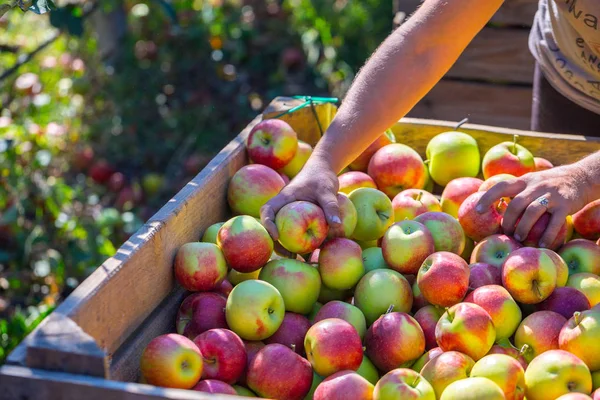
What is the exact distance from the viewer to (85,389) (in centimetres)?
118

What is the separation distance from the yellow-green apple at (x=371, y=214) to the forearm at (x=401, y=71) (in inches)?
4.0

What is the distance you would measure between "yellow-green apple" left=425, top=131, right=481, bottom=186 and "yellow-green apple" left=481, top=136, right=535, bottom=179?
47mm

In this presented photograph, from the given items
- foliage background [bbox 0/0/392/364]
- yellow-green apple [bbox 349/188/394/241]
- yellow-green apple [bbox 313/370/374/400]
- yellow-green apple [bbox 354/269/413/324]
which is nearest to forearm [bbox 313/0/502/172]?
yellow-green apple [bbox 349/188/394/241]

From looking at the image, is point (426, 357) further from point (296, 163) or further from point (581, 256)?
point (296, 163)

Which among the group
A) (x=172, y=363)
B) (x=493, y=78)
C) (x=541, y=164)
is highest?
(x=172, y=363)

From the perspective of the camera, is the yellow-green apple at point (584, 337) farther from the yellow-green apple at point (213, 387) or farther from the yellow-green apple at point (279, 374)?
the yellow-green apple at point (213, 387)

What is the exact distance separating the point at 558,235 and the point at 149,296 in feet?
3.21

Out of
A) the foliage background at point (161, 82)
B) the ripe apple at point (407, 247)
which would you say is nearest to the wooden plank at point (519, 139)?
the ripe apple at point (407, 247)

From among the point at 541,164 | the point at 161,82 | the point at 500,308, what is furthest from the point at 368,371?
the point at 161,82

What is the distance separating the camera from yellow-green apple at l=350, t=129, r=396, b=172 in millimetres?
2262

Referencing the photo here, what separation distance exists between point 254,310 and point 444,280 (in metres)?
0.41

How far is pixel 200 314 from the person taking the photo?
1635 mm

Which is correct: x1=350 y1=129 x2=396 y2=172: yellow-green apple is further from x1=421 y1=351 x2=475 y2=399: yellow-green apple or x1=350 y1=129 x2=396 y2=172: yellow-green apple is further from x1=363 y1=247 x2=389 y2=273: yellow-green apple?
x1=421 y1=351 x2=475 y2=399: yellow-green apple

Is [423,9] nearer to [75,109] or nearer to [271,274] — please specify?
[271,274]
